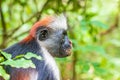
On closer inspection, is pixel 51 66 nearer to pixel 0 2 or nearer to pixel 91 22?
pixel 91 22

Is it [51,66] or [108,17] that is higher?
[51,66]

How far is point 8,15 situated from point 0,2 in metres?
0.97

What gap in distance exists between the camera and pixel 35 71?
4184 mm

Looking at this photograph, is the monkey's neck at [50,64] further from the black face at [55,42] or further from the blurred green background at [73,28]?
the blurred green background at [73,28]

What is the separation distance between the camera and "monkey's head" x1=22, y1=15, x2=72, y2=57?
15.1 feet

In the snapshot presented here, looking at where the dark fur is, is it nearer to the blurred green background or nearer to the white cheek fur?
the white cheek fur

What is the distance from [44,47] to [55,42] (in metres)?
0.17

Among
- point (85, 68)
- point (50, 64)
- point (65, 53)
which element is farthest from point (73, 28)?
point (50, 64)

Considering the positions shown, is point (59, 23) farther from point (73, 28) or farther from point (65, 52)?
point (73, 28)

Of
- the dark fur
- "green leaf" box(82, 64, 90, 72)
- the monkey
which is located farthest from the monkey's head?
"green leaf" box(82, 64, 90, 72)

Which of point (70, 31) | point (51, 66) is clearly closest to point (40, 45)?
point (51, 66)

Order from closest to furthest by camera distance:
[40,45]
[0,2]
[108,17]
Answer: [40,45], [0,2], [108,17]

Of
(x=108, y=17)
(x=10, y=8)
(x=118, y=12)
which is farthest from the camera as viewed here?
(x=108, y=17)

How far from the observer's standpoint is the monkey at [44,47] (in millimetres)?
4152
